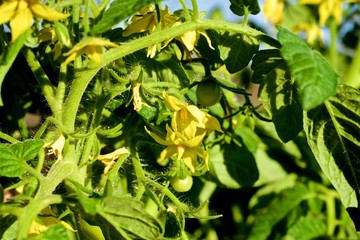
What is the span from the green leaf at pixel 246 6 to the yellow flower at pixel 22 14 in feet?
1.00

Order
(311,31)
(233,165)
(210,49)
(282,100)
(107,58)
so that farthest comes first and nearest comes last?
(311,31)
(233,165)
(210,49)
(282,100)
(107,58)

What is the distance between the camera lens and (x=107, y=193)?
2.16 ft

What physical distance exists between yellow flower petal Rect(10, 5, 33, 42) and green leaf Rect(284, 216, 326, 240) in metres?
A: 0.78

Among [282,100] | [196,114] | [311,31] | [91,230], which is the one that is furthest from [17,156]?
[311,31]

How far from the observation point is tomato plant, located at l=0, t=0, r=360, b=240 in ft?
1.98

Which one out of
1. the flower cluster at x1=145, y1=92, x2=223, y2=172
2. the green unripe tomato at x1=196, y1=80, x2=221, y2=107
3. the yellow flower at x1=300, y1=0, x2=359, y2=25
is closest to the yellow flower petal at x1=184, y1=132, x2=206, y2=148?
the flower cluster at x1=145, y1=92, x2=223, y2=172

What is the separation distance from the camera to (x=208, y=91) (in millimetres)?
838

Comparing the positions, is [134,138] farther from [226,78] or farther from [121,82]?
[226,78]

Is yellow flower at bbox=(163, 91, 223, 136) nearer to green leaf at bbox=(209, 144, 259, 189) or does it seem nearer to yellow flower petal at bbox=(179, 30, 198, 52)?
yellow flower petal at bbox=(179, 30, 198, 52)

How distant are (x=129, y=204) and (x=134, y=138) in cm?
24

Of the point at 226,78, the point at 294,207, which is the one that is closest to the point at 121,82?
the point at 226,78

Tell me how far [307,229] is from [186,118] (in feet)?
1.91

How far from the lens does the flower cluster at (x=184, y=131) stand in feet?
2.43

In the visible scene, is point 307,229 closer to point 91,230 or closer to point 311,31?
point 91,230
